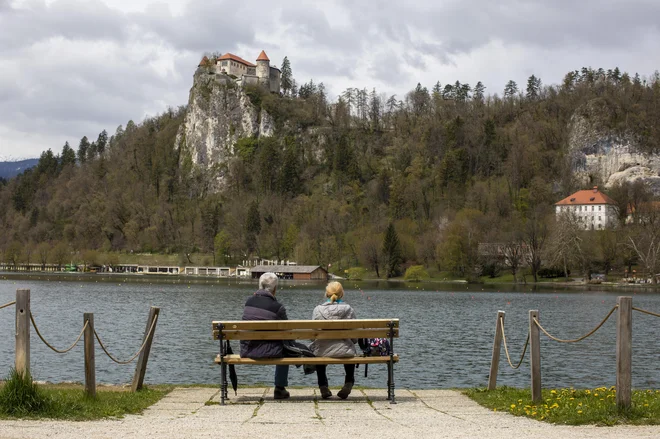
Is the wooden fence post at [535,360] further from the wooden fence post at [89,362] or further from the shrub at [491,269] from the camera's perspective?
the shrub at [491,269]

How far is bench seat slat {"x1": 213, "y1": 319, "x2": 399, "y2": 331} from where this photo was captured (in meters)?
13.5

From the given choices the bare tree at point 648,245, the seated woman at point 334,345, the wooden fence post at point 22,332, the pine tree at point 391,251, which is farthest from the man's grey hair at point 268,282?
the pine tree at point 391,251

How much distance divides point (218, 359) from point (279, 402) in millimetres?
1432

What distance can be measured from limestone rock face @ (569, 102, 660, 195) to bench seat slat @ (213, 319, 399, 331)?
17436 centimetres

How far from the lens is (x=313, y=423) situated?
11422 millimetres

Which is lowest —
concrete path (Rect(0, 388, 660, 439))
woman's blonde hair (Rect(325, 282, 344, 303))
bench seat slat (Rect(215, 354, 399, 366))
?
concrete path (Rect(0, 388, 660, 439))

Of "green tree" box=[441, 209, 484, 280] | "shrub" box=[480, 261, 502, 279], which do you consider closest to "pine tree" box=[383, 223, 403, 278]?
"green tree" box=[441, 209, 484, 280]

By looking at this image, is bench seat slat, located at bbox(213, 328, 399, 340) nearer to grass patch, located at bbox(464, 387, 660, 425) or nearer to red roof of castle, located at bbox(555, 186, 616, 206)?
grass patch, located at bbox(464, 387, 660, 425)

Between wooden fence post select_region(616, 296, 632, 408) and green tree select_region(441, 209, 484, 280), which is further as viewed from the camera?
green tree select_region(441, 209, 484, 280)

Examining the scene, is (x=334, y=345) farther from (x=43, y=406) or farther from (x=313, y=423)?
(x=43, y=406)

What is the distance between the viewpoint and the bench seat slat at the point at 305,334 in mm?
13523

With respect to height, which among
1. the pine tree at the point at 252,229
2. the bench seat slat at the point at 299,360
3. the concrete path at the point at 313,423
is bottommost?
the concrete path at the point at 313,423

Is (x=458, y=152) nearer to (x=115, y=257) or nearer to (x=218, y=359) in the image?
(x=115, y=257)

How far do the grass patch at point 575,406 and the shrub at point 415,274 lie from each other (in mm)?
118370
